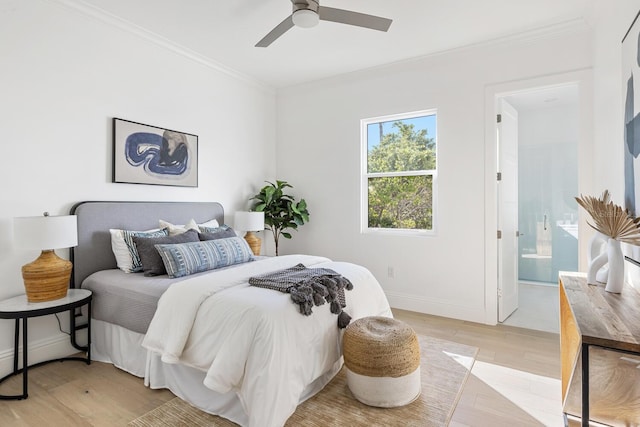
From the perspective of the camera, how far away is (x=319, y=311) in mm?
2092

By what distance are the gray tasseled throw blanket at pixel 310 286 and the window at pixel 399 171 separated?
6.07 feet

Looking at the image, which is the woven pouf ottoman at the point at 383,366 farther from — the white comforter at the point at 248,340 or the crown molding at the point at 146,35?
the crown molding at the point at 146,35

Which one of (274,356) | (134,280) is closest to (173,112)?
(134,280)

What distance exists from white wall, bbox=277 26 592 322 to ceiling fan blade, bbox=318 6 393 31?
157cm

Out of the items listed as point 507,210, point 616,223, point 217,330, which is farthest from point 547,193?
point 217,330

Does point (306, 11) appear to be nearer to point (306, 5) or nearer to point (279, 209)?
point (306, 5)

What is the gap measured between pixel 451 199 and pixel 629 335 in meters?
2.59

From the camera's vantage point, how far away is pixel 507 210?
361cm

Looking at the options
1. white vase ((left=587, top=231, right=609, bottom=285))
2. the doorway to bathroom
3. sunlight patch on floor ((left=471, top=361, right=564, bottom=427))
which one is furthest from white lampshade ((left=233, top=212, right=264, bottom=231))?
the doorway to bathroom

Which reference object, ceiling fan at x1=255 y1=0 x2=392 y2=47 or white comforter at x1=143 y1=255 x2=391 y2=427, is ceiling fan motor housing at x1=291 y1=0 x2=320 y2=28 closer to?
ceiling fan at x1=255 y1=0 x2=392 y2=47

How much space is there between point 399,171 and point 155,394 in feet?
10.5

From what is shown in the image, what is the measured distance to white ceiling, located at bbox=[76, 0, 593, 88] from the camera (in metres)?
2.74

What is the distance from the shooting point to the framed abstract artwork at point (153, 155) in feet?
10.0

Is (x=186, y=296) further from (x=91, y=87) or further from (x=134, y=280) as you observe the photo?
(x=91, y=87)
